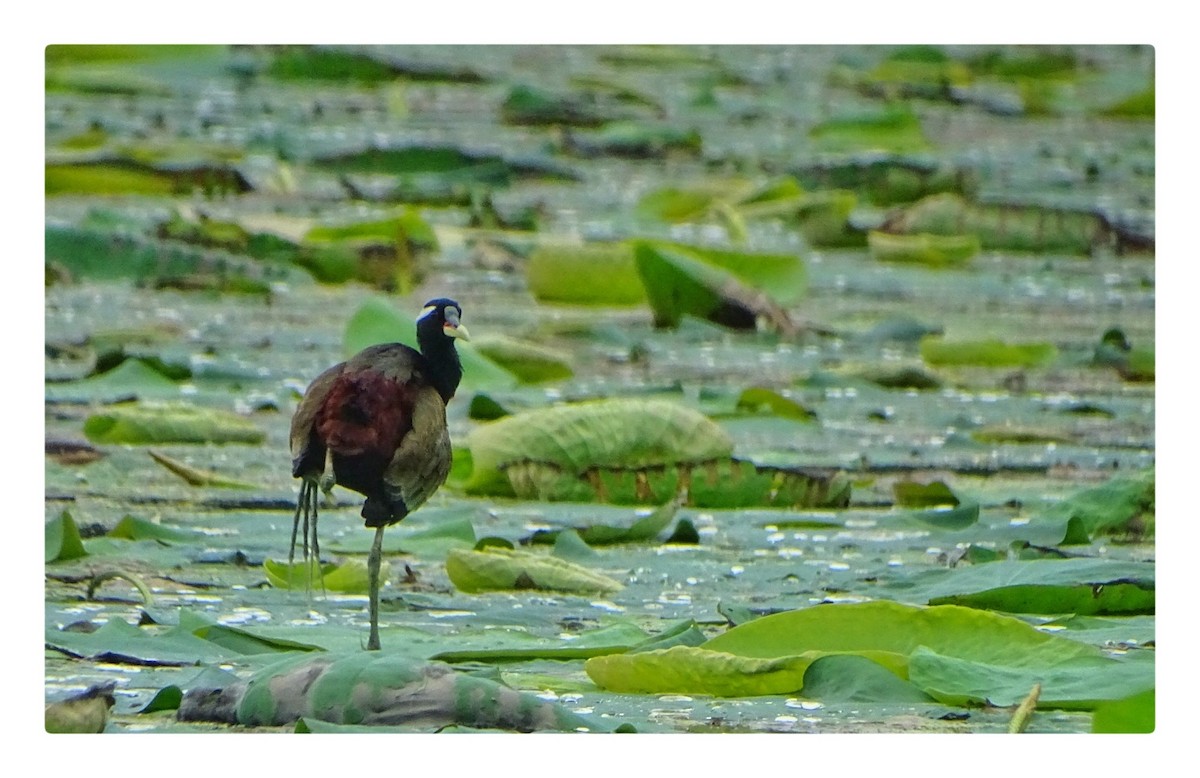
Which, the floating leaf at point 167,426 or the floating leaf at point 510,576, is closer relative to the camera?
the floating leaf at point 510,576

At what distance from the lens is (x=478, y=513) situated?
388 centimetres

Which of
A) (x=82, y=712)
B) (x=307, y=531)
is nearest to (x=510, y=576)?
(x=307, y=531)

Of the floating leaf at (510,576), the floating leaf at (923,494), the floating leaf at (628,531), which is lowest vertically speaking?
the floating leaf at (510,576)

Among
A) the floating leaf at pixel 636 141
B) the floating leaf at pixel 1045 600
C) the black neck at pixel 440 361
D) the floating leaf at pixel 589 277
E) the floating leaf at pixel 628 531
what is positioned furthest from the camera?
the floating leaf at pixel 636 141

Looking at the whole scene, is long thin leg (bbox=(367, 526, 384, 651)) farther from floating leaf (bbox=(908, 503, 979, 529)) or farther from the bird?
floating leaf (bbox=(908, 503, 979, 529))

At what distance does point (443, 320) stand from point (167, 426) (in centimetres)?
96

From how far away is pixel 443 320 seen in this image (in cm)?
334


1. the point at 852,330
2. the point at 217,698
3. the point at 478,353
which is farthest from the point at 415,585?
the point at 852,330

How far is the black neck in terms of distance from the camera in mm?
3334

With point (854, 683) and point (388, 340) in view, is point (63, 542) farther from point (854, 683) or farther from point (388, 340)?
point (854, 683)

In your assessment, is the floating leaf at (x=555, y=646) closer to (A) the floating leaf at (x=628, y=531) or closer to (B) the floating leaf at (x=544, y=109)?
(A) the floating leaf at (x=628, y=531)

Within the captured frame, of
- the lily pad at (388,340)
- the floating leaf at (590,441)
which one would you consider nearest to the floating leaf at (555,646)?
the floating leaf at (590,441)

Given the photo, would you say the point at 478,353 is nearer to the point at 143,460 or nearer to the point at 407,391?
the point at 143,460

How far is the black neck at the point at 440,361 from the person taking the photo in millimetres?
3334
